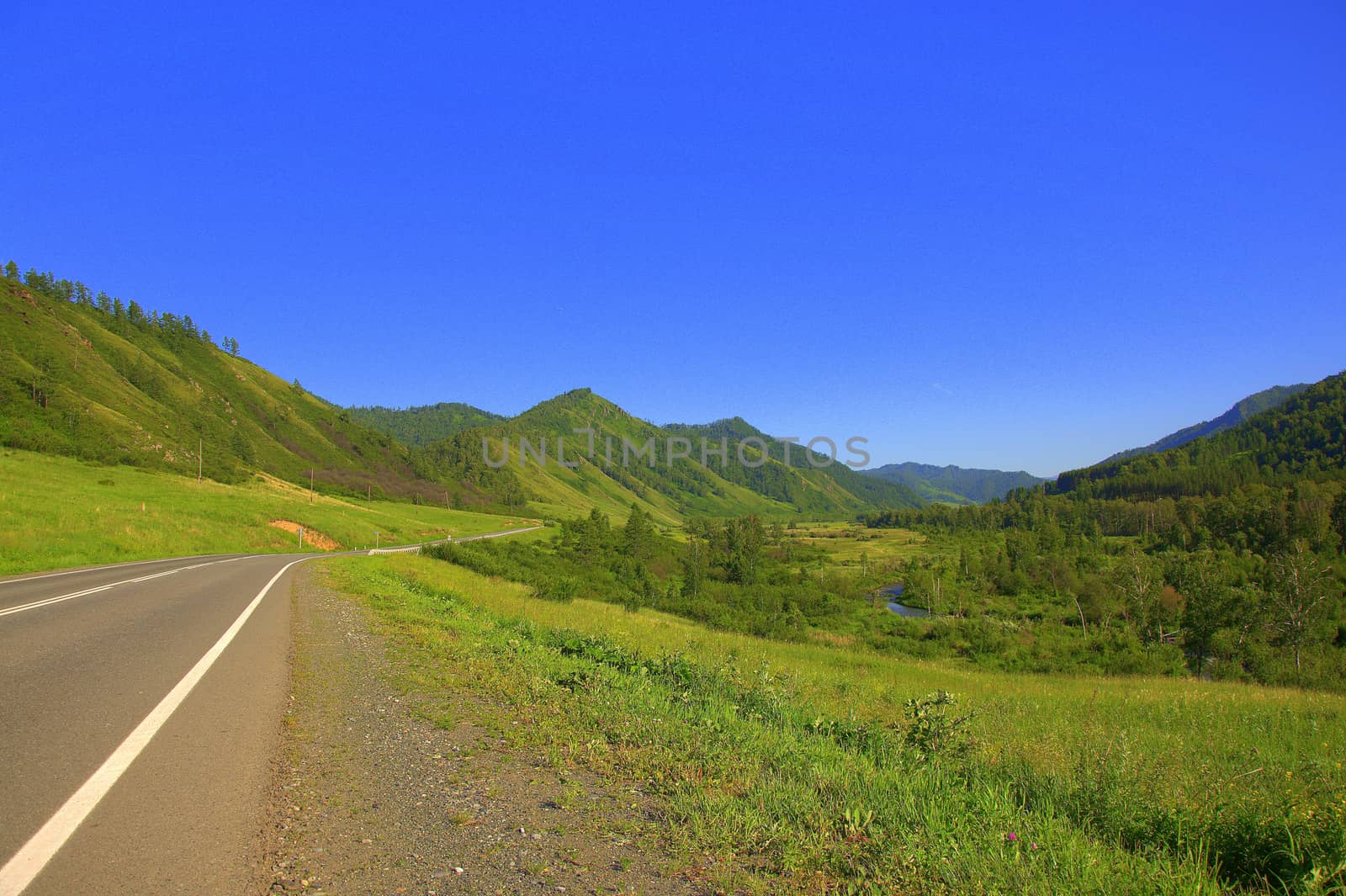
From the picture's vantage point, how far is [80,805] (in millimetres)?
4605

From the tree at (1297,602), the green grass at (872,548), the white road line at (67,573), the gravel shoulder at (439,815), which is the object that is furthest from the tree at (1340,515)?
the white road line at (67,573)

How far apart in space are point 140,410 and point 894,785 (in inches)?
5894

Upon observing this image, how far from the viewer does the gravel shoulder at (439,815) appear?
12.7 feet

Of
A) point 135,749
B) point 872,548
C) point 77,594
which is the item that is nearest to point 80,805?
point 135,749

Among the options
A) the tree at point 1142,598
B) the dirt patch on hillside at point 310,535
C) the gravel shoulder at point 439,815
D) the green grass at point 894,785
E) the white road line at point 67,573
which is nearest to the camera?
the gravel shoulder at point 439,815

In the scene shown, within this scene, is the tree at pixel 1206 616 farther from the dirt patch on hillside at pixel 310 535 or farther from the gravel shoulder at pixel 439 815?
the dirt patch on hillside at pixel 310 535

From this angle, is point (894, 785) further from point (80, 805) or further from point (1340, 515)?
point (1340, 515)

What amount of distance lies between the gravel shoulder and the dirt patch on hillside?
5800cm

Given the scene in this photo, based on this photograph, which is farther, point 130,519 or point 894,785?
point 130,519

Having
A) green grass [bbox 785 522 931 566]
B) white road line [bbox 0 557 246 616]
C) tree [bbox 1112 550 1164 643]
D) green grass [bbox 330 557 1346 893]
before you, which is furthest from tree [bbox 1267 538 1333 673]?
green grass [bbox 785 522 931 566]

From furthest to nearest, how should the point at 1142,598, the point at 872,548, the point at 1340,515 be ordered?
the point at 872,548 < the point at 1340,515 < the point at 1142,598

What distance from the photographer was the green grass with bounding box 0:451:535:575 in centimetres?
2955

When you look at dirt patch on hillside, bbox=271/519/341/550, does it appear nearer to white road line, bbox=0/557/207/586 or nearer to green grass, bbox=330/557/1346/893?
white road line, bbox=0/557/207/586

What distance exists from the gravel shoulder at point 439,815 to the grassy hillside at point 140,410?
91194 mm
